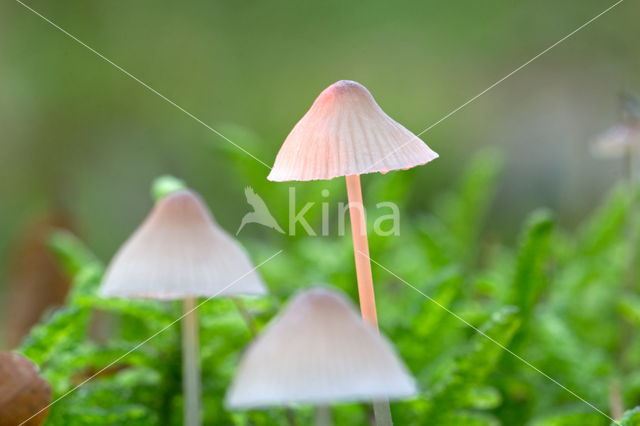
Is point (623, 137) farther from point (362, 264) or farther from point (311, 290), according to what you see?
point (311, 290)

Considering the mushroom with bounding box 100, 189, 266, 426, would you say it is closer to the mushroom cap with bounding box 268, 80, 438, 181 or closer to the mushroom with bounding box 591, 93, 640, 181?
the mushroom cap with bounding box 268, 80, 438, 181

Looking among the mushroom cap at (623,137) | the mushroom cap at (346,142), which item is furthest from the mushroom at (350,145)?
the mushroom cap at (623,137)

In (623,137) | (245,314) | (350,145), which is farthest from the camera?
(623,137)

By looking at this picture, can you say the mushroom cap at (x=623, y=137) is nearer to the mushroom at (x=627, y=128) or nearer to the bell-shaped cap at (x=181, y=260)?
the mushroom at (x=627, y=128)

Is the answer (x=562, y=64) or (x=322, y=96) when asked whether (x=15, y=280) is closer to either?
(x=322, y=96)

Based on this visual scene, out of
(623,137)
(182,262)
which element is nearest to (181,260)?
(182,262)

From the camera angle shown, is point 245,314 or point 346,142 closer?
point 346,142

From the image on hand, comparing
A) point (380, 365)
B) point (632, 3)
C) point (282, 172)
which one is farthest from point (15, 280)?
point (632, 3)
